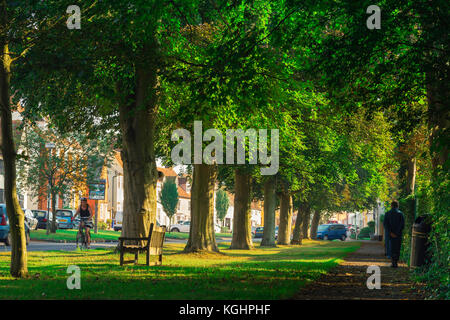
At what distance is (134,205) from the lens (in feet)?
67.4

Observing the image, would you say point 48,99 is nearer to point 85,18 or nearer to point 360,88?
point 85,18

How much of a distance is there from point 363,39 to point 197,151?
486 inches

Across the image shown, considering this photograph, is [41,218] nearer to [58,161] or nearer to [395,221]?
[58,161]

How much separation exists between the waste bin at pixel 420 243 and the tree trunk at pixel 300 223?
32879mm

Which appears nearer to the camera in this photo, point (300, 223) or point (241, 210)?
point (241, 210)

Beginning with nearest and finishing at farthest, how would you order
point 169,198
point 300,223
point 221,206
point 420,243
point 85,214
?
point 420,243, point 85,214, point 300,223, point 169,198, point 221,206

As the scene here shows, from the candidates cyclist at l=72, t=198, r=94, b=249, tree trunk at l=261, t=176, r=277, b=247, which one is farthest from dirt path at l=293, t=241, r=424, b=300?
tree trunk at l=261, t=176, r=277, b=247

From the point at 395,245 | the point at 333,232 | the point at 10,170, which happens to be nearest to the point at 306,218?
the point at 333,232

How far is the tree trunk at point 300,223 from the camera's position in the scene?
160ft

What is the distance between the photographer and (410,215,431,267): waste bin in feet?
50.0

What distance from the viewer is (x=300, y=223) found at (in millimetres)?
50375

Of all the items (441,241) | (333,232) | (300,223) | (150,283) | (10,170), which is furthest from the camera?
(333,232)

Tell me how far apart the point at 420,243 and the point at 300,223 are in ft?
115
